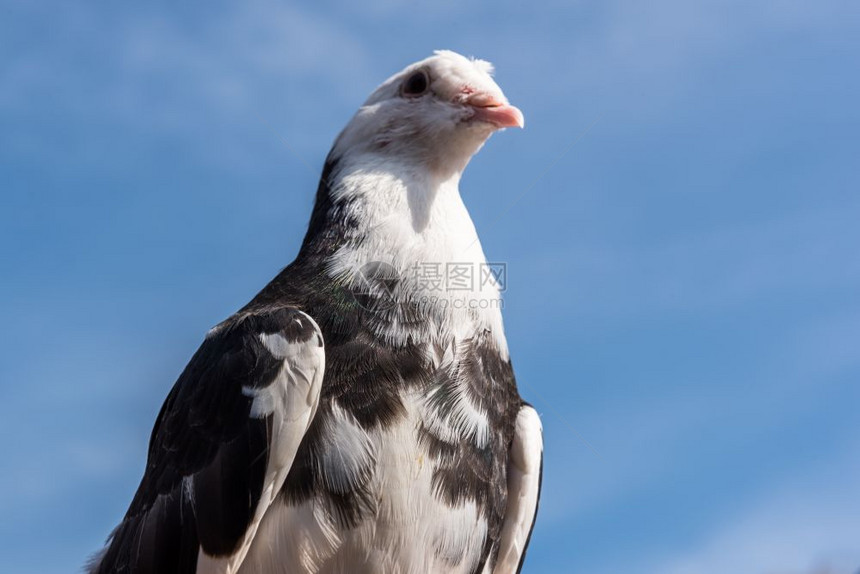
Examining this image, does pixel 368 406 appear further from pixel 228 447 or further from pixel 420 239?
pixel 420 239

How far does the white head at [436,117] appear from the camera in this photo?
6242mm

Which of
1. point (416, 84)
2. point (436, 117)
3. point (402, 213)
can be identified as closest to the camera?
point (402, 213)

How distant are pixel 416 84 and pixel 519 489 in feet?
9.18

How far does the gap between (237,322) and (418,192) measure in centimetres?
141

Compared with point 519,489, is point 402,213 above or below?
above

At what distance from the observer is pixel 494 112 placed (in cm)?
622

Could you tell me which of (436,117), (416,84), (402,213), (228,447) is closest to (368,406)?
(228,447)

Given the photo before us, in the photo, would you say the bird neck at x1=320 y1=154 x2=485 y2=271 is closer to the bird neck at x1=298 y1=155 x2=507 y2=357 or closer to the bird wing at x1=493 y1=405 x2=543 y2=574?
the bird neck at x1=298 y1=155 x2=507 y2=357

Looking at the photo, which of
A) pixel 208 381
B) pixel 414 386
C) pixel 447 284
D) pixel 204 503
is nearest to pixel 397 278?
pixel 447 284

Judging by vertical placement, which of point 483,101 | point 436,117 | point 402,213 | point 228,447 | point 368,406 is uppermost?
point 483,101

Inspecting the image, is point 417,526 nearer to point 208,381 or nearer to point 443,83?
point 208,381

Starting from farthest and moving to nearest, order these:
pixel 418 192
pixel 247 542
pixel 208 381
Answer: pixel 418 192 < pixel 208 381 < pixel 247 542

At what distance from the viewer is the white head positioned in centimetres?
624

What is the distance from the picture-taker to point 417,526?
5.30 m
